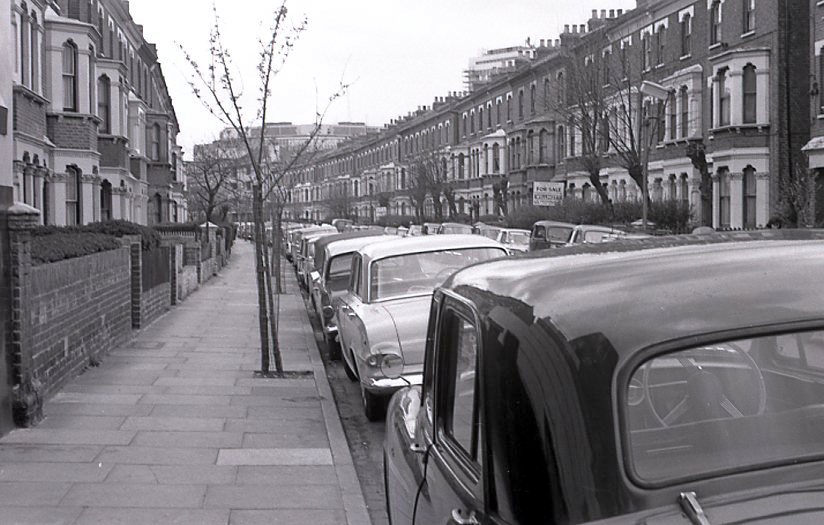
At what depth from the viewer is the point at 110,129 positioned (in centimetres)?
3281

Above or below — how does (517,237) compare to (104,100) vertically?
below

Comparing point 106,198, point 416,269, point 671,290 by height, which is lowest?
point 416,269

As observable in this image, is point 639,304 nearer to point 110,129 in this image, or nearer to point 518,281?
point 518,281

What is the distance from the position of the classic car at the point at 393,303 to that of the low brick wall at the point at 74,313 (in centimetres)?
303

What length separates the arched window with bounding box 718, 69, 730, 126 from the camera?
120 feet

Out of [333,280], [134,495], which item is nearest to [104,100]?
[333,280]

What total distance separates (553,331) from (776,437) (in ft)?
1.96

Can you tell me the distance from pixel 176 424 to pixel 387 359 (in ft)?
6.67

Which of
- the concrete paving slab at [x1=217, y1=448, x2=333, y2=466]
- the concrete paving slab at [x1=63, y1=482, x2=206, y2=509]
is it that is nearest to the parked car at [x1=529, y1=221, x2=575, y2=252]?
the concrete paving slab at [x1=217, y1=448, x2=333, y2=466]

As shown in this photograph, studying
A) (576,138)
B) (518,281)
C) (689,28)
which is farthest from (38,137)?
(576,138)

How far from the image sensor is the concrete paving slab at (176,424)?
934 centimetres

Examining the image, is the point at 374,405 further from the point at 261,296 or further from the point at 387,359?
the point at 261,296

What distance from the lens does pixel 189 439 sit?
8906 millimetres

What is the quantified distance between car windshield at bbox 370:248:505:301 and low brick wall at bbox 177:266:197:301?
1463cm
